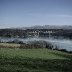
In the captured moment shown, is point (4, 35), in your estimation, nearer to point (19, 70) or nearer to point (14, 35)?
A: point (14, 35)

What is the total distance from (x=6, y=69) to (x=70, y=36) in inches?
2832

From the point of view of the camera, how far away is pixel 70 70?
9.48 metres

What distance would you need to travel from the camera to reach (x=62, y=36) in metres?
84.6

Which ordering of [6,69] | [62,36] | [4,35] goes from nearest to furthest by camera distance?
1. [6,69]
2. [4,35]
3. [62,36]

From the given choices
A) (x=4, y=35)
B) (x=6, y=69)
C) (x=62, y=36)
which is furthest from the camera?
(x=62, y=36)

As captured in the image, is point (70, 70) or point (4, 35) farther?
point (4, 35)

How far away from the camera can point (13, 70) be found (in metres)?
9.80

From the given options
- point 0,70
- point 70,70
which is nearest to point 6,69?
point 0,70

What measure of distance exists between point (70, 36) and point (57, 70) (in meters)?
71.9

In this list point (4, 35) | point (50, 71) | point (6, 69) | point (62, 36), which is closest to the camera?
point (50, 71)

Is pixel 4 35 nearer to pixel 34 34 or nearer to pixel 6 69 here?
pixel 34 34

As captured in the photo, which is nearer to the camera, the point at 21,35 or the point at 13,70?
the point at 13,70

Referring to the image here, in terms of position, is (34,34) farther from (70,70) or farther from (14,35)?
(70,70)

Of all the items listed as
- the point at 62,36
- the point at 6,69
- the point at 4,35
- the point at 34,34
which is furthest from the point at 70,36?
the point at 6,69
